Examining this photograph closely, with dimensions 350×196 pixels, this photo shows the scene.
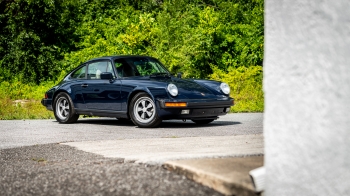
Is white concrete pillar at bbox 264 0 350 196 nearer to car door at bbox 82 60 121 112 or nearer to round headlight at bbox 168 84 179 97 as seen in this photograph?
round headlight at bbox 168 84 179 97

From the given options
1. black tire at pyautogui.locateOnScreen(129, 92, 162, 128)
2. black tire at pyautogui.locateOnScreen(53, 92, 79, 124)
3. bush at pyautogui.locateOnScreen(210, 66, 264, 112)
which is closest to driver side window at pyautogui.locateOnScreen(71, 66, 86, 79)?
black tire at pyautogui.locateOnScreen(53, 92, 79, 124)

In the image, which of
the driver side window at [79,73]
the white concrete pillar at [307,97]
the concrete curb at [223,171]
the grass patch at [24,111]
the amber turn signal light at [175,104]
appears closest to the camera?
the white concrete pillar at [307,97]

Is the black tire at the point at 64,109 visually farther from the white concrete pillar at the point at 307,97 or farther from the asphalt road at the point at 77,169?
the white concrete pillar at the point at 307,97

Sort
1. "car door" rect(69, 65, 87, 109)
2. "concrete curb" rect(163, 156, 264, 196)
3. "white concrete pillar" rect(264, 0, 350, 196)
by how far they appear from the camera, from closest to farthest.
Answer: "white concrete pillar" rect(264, 0, 350, 196) < "concrete curb" rect(163, 156, 264, 196) < "car door" rect(69, 65, 87, 109)

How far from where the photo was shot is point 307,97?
313cm

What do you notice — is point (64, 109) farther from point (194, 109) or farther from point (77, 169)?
point (77, 169)

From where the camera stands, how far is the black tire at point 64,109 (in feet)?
38.2

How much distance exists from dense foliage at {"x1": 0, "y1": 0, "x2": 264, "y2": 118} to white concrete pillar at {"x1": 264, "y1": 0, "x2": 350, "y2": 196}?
15.5 m

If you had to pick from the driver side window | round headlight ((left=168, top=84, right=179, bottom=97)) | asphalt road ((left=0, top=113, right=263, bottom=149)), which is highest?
the driver side window

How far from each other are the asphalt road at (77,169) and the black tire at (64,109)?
71.8 inches

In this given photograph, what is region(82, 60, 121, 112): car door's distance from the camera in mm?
10750

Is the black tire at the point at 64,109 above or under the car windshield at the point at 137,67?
under

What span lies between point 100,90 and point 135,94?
3.08ft

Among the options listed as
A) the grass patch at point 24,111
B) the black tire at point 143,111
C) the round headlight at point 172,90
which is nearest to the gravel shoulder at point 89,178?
the round headlight at point 172,90
